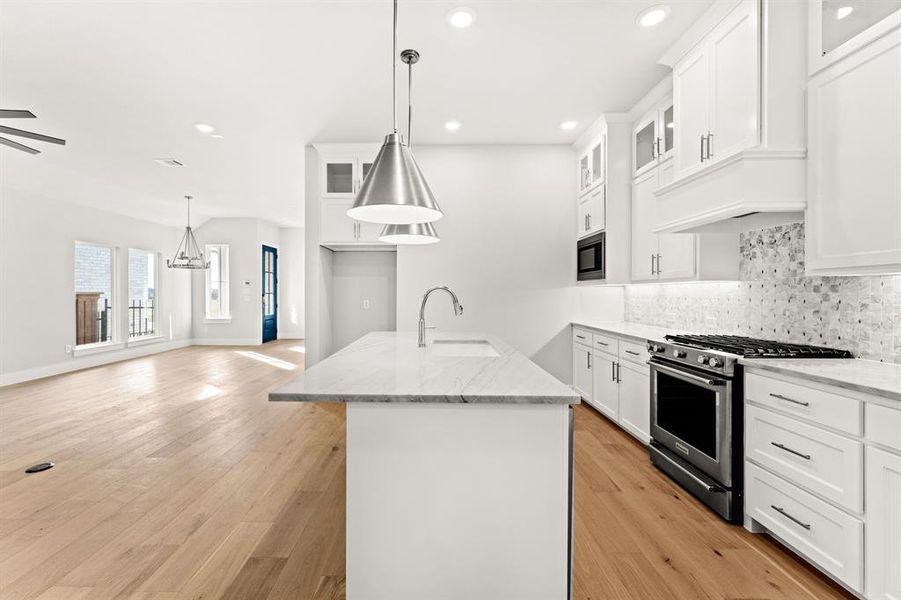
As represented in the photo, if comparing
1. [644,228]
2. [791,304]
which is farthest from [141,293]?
[791,304]

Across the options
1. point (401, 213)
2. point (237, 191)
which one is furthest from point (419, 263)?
point (237, 191)

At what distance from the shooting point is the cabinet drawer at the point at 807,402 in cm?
171

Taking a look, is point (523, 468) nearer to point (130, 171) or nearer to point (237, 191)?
point (130, 171)

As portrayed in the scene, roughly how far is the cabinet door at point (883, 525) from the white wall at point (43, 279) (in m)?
8.03

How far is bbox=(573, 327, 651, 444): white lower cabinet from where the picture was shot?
3332 millimetres

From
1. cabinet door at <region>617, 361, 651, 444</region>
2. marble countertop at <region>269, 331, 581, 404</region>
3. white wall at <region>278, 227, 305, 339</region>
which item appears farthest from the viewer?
white wall at <region>278, 227, 305, 339</region>

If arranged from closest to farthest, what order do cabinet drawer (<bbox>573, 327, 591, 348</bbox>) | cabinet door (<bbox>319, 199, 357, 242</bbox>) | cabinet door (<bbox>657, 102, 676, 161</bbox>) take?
cabinet door (<bbox>657, 102, 676, 161</bbox>)
cabinet drawer (<bbox>573, 327, 591, 348</bbox>)
cabinet door (<bbox>319, 199, 357, 242</bbox>)

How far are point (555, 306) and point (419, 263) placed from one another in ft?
5.12

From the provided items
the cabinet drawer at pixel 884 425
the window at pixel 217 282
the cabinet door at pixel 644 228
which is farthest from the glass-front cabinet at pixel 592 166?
the window at pixel 217 282

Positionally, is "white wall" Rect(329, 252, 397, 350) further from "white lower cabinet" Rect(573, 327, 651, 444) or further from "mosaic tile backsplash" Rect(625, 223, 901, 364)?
"mosaic tile backsplash" Rect(625, 223, 901, 364)

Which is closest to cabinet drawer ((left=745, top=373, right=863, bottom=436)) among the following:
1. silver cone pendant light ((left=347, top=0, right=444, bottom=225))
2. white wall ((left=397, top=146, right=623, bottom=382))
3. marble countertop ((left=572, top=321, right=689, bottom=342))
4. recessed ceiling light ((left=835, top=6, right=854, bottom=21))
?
marble countertop ((left=572, top=321, right=689, bottom=342))

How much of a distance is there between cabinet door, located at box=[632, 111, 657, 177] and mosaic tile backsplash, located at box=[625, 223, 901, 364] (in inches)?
40.7

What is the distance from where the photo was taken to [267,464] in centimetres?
314

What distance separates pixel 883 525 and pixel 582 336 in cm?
302
